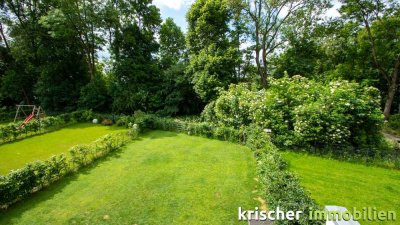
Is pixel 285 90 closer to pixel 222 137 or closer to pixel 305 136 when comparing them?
pixel 305 136

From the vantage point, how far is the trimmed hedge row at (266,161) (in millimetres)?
5168

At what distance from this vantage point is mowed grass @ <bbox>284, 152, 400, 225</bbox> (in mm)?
7575

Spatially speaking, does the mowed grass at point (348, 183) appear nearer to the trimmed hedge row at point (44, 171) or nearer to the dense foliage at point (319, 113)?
the dense foliage at point (319, 113)

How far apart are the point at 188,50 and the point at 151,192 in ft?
63.9

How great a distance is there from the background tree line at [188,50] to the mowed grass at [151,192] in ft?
32.3

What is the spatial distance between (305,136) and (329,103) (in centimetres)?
230

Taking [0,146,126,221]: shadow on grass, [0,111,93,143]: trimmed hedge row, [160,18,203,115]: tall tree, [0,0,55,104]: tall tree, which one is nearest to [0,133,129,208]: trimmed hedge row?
[0,146,126,221]: shadow on grass

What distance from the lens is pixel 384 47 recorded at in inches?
731

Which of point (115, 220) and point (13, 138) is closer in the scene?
point (115, 220)

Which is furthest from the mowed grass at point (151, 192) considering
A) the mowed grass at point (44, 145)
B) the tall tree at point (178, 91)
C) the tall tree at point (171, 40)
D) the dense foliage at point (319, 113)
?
the tall tree at point (171, 40)

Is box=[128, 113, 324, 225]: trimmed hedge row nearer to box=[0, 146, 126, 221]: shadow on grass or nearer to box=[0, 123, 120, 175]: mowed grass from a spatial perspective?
box=[0, 123, 120, 175]: mowed grass

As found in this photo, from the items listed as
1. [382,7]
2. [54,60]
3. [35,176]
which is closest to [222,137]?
[35,176]

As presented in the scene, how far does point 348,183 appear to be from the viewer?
29.2 ft

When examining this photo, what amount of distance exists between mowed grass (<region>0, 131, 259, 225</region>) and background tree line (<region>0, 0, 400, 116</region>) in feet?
32.3
